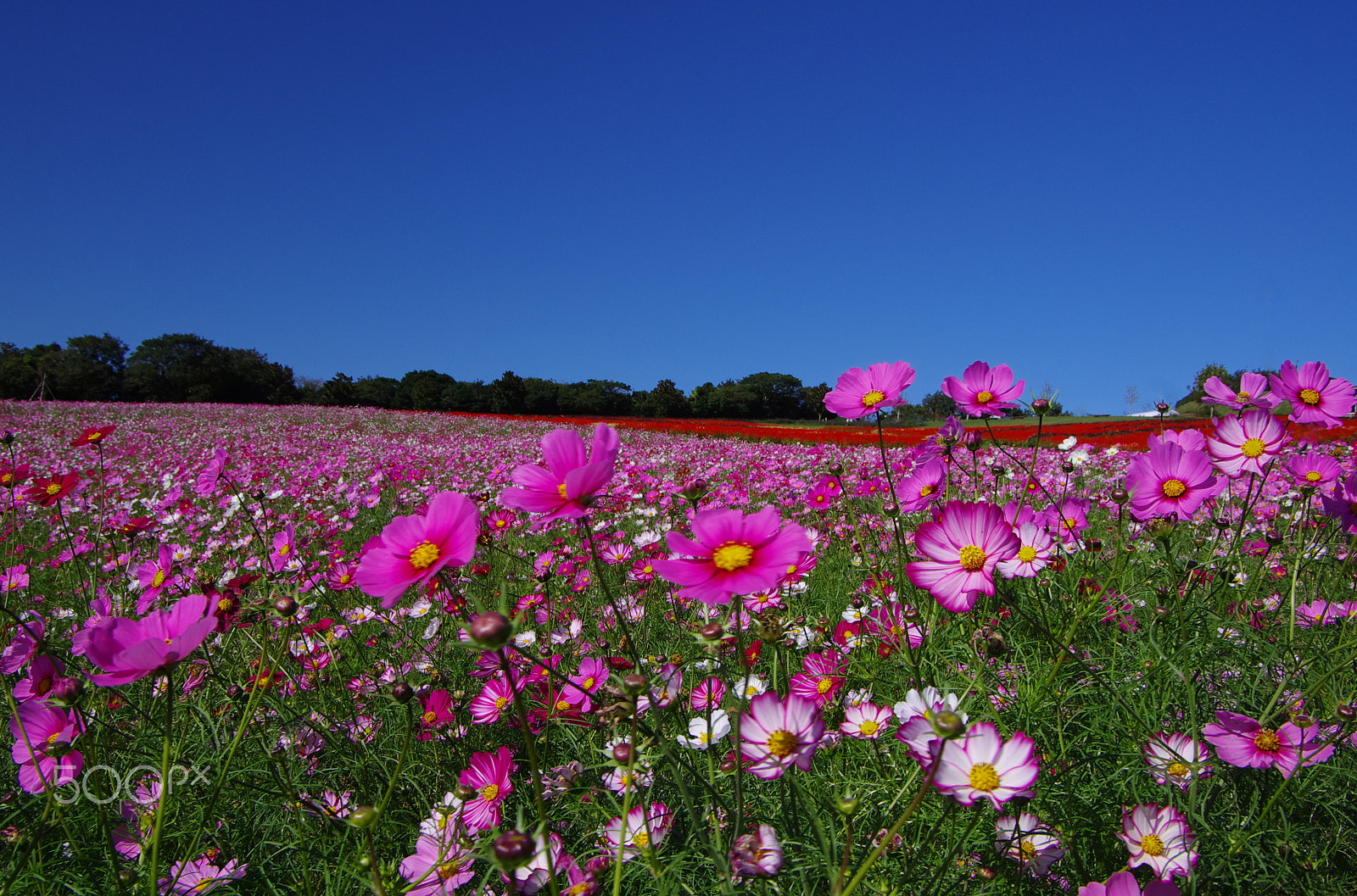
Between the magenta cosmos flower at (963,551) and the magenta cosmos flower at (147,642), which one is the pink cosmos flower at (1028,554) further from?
the magenta cosmos flower at (147,642)

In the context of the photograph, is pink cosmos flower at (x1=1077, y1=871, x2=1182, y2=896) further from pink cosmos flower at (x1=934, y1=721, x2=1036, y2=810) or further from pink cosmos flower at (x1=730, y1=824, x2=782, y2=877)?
pink cosmos flower at (x1=730, y1=824, x2=782, y2=877)

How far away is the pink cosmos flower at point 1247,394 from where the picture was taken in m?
1.20

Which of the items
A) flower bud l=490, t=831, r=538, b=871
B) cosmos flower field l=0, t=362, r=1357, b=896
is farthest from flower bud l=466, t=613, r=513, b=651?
flower bud l=490, t=831, r=538, b=871

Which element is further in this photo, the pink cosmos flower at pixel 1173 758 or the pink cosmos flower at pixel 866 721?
the pink cosmos flower at pixel 866 721

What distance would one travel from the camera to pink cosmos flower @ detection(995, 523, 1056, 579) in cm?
110

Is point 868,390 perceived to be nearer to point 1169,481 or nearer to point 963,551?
point 963,551

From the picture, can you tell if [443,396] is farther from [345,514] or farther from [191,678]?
[191,678]

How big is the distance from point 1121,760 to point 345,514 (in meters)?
4.33

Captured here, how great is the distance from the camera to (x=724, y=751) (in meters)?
1.12

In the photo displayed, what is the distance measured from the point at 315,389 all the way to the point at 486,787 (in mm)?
38053

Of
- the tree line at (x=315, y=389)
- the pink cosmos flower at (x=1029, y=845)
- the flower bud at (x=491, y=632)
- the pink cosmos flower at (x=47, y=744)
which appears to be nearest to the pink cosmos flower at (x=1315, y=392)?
the pink cosmos flower at (x=1029, y=845)

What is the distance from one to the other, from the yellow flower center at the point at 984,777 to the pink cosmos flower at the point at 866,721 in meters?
0.28

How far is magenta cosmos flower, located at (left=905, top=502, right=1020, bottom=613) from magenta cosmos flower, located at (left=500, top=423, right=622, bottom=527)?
1.69 feet

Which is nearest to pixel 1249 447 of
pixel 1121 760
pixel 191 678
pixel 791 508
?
pixel 1121 760
